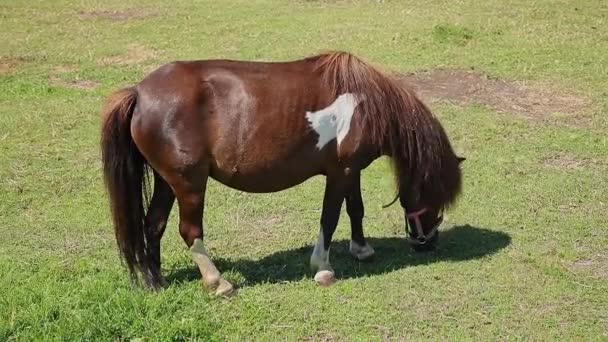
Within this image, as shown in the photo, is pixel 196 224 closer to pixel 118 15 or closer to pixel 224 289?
pixel 224 289

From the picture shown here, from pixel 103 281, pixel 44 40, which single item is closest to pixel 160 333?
pixel 103 281

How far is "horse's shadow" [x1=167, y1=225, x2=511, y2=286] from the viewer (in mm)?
5371

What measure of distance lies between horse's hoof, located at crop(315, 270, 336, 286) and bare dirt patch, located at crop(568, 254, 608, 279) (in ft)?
5.31

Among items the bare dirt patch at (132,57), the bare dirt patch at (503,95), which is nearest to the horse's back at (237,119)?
the bare dirt patch at (503,95)

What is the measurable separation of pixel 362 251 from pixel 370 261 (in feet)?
0.30

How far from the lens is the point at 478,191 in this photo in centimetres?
678

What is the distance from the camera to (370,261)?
5.58m

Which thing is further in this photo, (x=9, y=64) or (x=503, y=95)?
(x=9, y=64)

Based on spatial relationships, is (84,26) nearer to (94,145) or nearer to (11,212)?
(94,145)

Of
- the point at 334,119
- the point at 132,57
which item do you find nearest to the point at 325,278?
the point at 334,119

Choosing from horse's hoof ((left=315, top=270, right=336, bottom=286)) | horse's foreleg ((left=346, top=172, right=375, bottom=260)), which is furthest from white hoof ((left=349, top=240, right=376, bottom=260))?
horse's hoof ((left=315, top=270, right=336, bottom=286))

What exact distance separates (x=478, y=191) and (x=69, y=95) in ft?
18.0

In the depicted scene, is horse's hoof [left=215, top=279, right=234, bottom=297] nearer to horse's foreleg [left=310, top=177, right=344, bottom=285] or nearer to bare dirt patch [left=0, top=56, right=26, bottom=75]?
horse's foreleg [left=310, top=177, right=344, bottom=285]

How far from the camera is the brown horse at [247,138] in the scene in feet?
15.6
